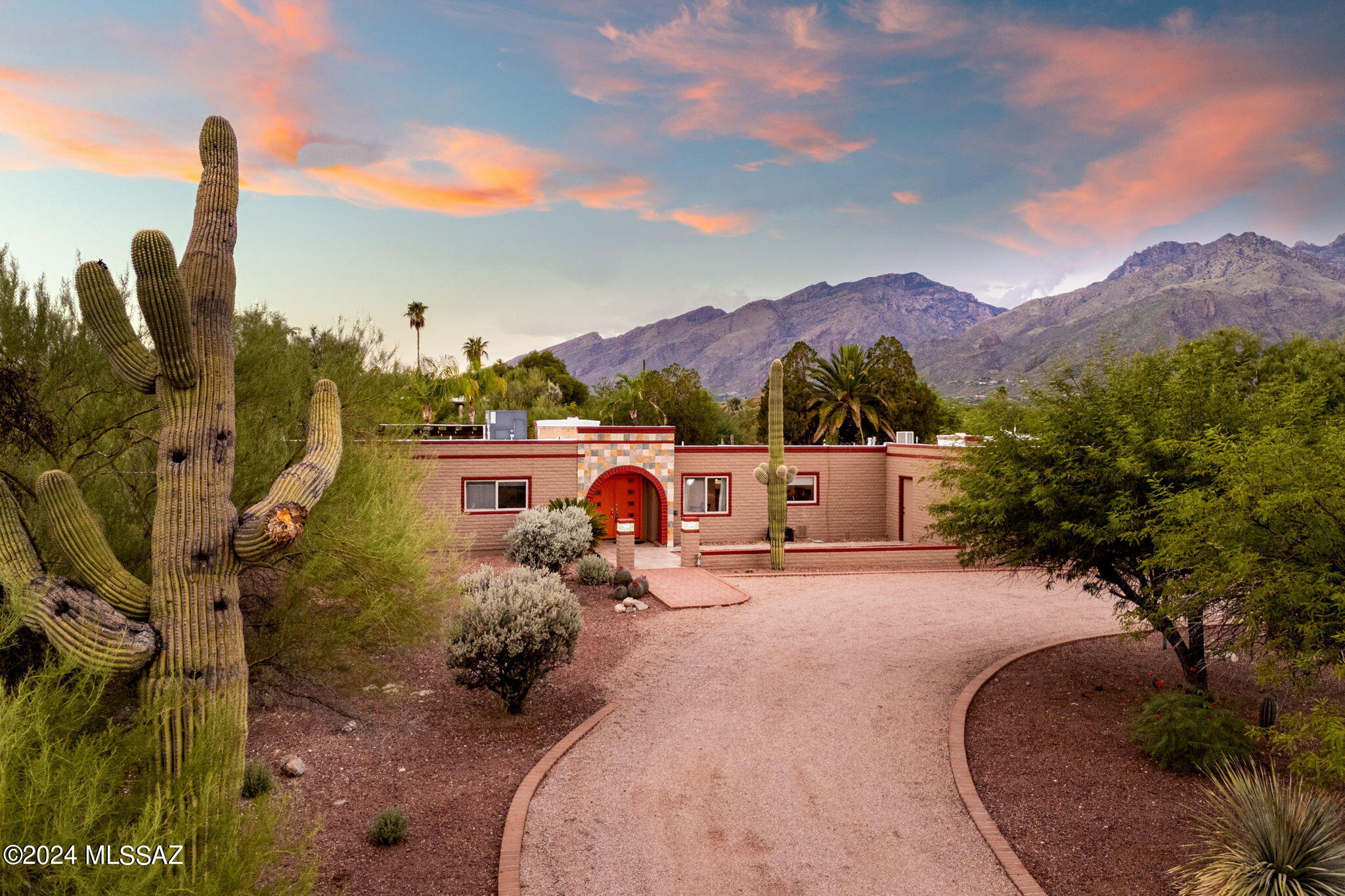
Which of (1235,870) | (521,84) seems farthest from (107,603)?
(521,84)

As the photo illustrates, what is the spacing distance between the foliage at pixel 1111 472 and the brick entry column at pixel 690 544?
10.8 metres

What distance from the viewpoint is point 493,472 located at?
24.3 meters

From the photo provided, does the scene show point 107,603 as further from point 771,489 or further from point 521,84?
point 521,84

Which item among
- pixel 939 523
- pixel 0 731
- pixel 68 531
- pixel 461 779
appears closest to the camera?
pixel 0 731

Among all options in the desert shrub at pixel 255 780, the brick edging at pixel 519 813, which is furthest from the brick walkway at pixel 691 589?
the desert shrub at pixel 255 780

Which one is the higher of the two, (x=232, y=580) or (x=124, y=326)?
(x=124, y=326)

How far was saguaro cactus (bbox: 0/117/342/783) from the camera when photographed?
190 inches

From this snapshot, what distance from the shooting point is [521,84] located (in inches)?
840

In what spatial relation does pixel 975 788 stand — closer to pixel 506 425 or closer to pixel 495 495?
pixel 495 495

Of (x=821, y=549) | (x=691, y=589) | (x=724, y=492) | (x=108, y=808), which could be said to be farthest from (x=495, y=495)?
(x=108, y=808)

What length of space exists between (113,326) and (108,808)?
318 centimetres

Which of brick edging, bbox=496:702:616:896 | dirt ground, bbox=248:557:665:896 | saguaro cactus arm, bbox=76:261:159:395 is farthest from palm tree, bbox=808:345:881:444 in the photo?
saguaro cactus arm, bbox=76:261:159:395

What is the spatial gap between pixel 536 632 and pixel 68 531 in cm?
589

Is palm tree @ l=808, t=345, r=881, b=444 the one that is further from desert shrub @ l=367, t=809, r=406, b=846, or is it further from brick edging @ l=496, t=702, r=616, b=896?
desert shrub @ l=367, t=809, r=406, b=846
